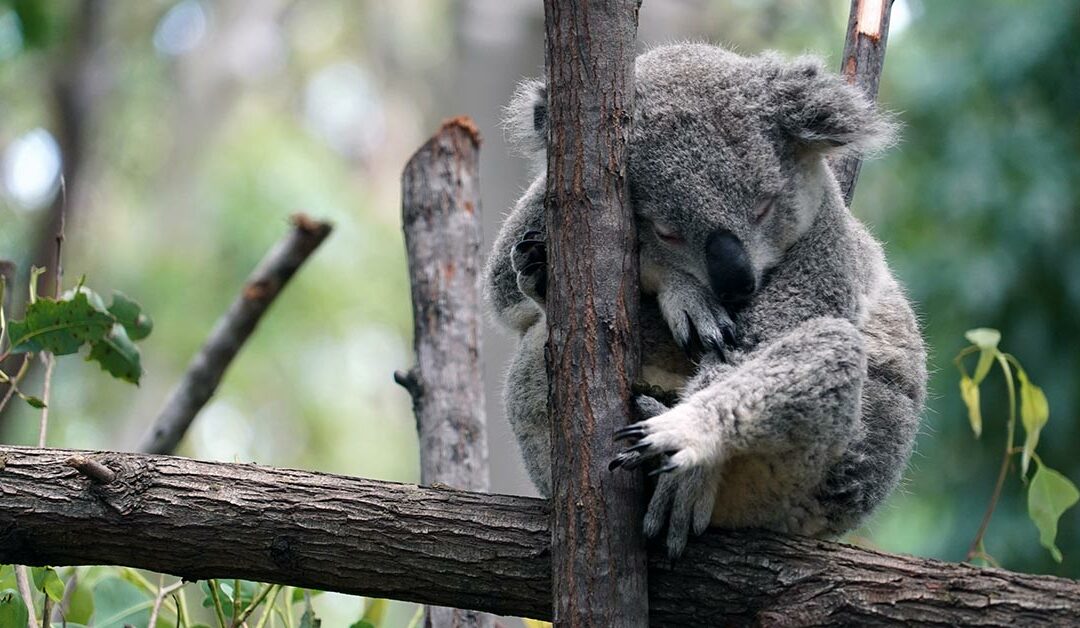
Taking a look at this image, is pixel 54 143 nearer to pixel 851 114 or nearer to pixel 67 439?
pixel 851 114

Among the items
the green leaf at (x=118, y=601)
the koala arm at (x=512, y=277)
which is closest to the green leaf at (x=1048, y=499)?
the koala arm at (x=512, y=277)

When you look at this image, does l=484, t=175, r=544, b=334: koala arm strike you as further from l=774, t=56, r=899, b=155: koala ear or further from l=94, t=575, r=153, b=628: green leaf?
l=94, t=575, r=153, b=628: green leaf

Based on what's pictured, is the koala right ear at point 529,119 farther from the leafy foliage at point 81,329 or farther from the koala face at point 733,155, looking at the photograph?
the leafy foliage at point 81,329

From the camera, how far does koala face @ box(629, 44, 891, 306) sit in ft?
8.20

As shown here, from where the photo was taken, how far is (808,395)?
7.46ft

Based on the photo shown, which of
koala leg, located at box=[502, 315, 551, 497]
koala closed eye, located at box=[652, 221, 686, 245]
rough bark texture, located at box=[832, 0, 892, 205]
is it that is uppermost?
rough bark texture, located at box=[832, 0, 892, 205]

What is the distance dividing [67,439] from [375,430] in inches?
288

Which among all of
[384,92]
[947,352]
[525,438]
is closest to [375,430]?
[384,92]

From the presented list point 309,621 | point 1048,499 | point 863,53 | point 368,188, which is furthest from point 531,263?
point 368,188

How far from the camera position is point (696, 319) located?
96.9 inches

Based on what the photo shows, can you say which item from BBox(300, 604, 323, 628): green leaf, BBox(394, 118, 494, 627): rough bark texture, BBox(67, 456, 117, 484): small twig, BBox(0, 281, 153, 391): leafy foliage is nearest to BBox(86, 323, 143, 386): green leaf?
BBox(0, 281, 153, 391): leafy foliage

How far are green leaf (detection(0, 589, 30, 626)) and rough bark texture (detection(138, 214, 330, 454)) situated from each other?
1.50 meters

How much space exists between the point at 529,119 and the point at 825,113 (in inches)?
29.2

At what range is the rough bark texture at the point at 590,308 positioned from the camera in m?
2.17
